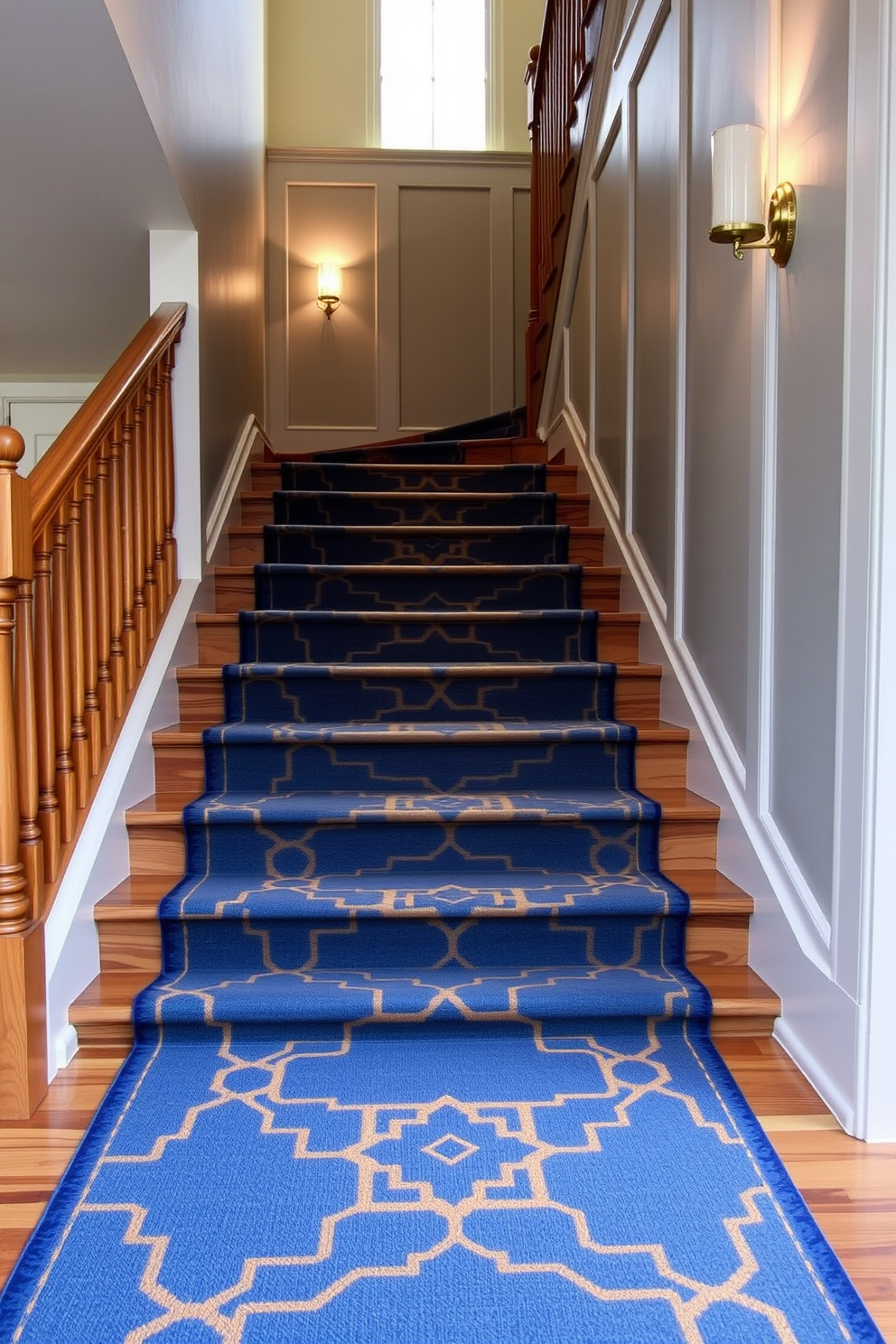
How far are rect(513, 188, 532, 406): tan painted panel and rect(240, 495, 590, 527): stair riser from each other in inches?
85.1

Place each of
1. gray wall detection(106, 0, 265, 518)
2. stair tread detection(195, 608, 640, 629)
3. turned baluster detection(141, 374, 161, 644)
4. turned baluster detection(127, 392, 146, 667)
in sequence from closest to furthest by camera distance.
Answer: gray wall detection(106, 0, 265, 518), turned baluster detection(127, 392, 146, 667), turned baluster detection(141, 374, 161, 644), stair tread detection(195, 608, 640, 629)

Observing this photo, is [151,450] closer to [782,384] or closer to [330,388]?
[782,384]

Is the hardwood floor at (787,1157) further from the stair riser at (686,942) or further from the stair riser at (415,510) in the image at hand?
the stair riser at (415,510)

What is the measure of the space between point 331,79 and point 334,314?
1290mm

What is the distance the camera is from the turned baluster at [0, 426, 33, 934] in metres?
1.66

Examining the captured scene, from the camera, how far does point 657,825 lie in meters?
2.28

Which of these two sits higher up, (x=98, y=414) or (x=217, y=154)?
(x=217, y=154)

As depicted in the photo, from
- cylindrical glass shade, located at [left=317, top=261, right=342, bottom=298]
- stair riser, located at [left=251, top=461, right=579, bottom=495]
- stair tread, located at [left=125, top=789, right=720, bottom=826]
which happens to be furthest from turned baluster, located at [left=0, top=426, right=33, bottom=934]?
cylindrical glass shade, located at [left=317, top=261, right=342, bottom=298]

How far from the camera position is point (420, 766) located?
2.49 metres

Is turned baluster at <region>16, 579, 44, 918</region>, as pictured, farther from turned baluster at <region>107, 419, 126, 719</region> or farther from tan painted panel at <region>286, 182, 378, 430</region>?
tan painted panel at <region>286, 182, 378, 430</region>

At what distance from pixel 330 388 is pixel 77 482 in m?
3.68

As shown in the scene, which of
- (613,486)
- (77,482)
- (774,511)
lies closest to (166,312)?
(77,482)

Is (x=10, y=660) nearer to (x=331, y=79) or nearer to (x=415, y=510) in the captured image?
(x=415, y=510)

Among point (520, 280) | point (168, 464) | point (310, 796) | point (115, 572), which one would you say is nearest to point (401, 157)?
point (520, 280)
